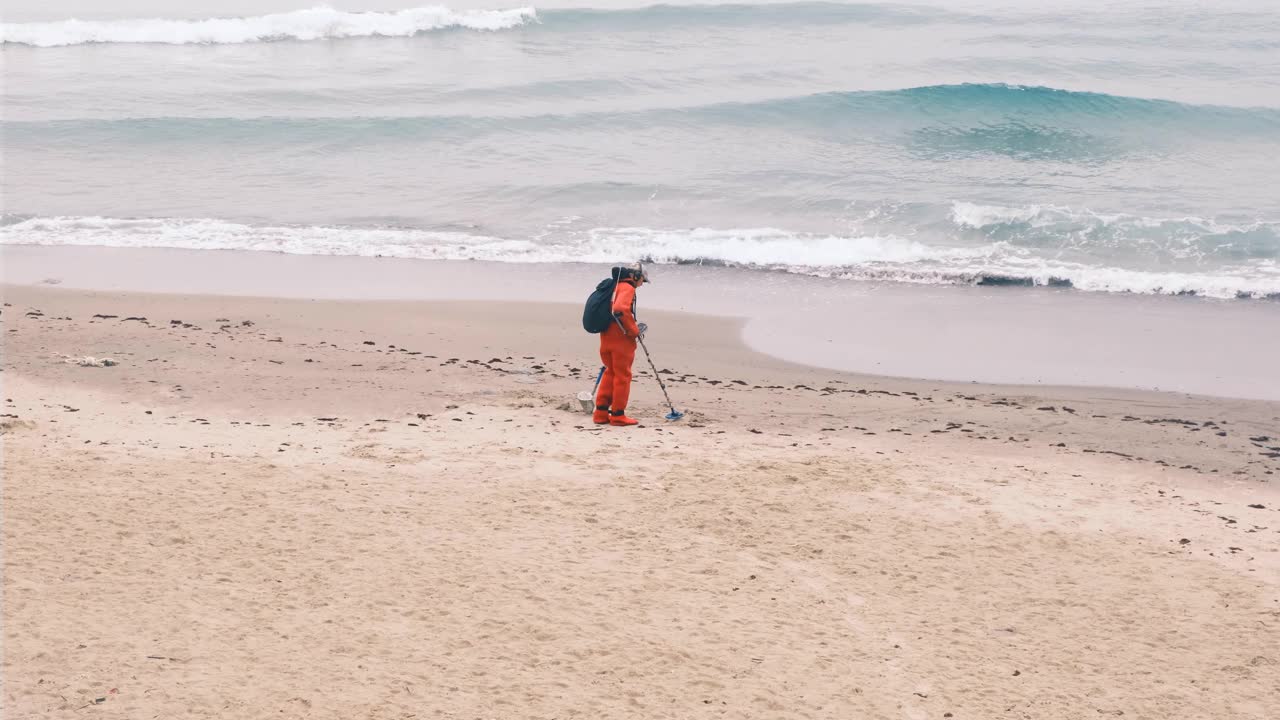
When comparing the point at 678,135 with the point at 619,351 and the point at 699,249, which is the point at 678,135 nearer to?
the point at 699,249

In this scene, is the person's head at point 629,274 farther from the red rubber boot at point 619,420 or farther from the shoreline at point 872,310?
the shoreline at point 872,310

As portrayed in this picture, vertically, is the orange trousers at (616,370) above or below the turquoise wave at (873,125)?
below

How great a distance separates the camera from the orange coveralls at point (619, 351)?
397 inches

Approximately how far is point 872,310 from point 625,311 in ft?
17.7

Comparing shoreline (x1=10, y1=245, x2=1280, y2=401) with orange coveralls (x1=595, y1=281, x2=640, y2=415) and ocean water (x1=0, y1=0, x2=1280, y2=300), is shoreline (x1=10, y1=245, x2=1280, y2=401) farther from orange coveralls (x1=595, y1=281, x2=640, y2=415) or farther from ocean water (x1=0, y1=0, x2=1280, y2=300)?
orange coveralls (x1=595, y1=281, x2=640, y2=415)

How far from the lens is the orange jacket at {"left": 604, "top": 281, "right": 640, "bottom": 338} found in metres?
10.1

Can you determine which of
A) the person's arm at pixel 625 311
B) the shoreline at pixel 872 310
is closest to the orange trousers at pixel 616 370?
the person's arm at pixel 625 311

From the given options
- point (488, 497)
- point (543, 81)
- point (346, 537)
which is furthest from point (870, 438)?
point (543, 81)

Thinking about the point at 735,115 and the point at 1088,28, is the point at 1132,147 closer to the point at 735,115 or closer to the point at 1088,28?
the point at 735,115

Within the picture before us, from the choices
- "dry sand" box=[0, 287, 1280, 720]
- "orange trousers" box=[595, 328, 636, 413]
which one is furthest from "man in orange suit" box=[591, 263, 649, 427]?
Result: "dry sand" box=[0, 287, 1280, 720]

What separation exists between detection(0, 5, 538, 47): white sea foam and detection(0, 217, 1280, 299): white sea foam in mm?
20911

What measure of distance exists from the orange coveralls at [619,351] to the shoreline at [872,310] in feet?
9.53

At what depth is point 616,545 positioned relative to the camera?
298 inches

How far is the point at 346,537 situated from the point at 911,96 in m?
23.2
